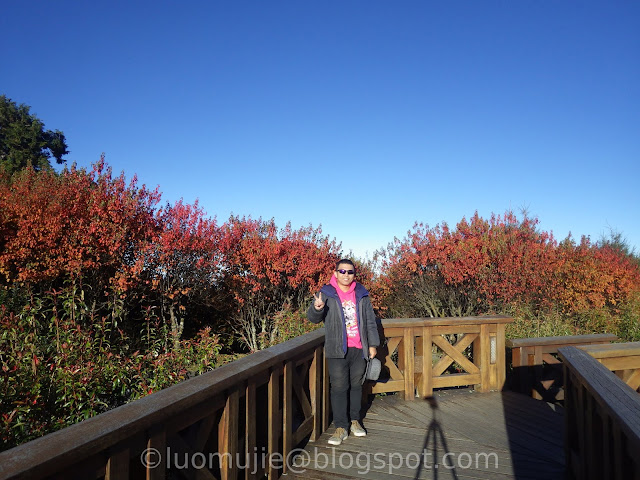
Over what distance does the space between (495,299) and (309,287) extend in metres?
4.30

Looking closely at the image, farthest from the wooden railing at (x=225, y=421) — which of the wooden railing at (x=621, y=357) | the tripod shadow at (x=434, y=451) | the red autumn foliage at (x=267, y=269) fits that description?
the red autumn foliage at (x=267, y=269)

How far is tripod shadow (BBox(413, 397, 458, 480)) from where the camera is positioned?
3617 mm

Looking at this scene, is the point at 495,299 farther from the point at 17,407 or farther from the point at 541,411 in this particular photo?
the point at 17,407

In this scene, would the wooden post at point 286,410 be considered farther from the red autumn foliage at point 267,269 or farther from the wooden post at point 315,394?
the red autumn foliage at point 267,269

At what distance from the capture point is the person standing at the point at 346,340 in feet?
13.6

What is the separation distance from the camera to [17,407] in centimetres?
317

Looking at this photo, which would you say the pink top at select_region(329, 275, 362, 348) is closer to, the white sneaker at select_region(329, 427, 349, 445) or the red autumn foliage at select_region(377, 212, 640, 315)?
the white sneaker at select_region(329, 427, 349, 445)

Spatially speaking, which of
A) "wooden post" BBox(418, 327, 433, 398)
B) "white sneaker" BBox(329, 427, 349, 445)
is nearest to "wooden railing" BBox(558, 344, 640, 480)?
"white sneaker" BBox(329, 427, 349, 445)

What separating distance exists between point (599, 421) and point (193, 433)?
2.33 m

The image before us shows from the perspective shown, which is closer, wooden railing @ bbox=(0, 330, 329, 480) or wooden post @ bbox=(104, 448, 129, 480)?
wooden railing @ bbox=(0, 330, 329, 480)

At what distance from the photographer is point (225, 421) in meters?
2.63

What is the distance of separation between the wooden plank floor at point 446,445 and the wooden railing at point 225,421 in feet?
0.92

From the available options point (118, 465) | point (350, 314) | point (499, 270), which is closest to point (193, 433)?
point (118, 465)

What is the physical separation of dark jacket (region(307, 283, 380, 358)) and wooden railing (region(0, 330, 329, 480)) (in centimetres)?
18
